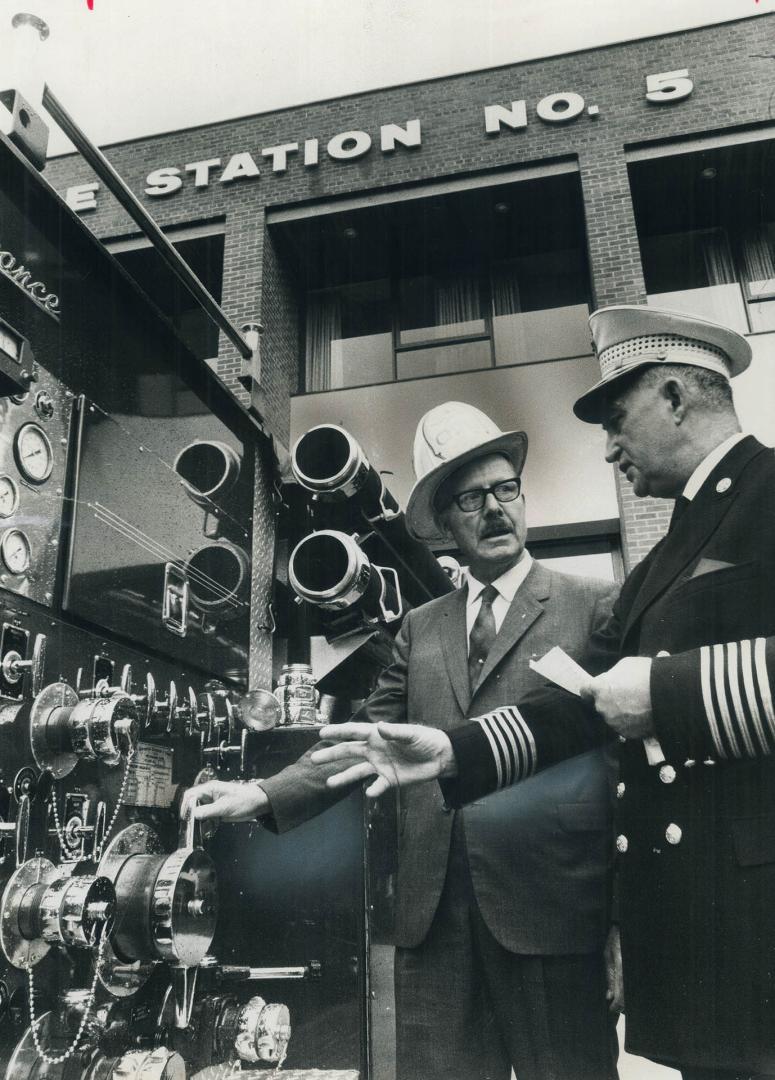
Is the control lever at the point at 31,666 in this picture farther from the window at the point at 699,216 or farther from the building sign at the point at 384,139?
the building sign at the point at 384,139

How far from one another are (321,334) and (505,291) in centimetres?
91

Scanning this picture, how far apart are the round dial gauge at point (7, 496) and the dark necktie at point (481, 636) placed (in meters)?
1.12

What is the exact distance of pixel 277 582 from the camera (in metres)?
3.05

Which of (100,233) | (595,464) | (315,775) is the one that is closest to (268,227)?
(100,233)

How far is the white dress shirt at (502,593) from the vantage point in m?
2.04

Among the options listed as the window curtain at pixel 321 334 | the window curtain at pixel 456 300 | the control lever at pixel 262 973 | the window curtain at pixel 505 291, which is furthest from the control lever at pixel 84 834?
the window curtain at pixel 505 291

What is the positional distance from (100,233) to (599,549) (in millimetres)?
3433

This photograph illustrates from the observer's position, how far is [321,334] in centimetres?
386

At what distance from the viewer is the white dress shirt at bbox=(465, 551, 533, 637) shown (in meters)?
2.04

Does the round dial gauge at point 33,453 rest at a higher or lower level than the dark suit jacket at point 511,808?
higher

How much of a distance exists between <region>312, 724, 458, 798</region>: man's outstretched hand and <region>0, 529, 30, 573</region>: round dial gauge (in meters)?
0.78

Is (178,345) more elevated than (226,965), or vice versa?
(178,345)

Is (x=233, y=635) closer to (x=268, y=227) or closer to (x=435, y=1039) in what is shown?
(x=435, y=1039)

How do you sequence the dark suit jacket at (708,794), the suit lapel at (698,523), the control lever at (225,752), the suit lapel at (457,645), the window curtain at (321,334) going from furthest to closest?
the window curtain at (321,334) < the control lever at (225,752) < the suit lapel at (457,645) < the suit lapel at (698,523) < the dark suit jacket at (708,794)
